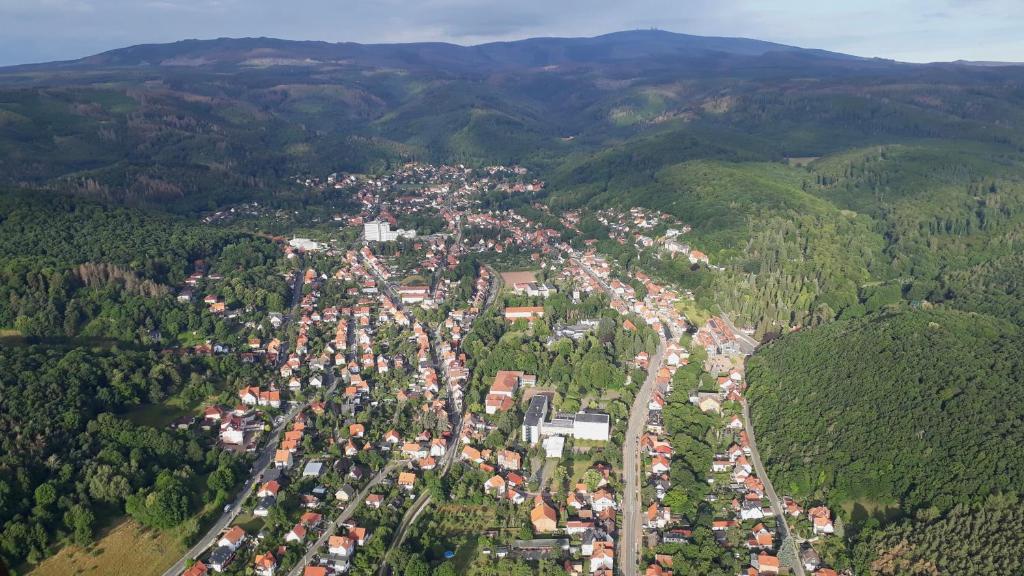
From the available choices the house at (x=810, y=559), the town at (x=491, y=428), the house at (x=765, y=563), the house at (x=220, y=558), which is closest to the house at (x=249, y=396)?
the town at (x=491, y=428)

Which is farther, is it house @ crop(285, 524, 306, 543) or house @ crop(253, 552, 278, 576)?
house @ crop(285, 524, 306, 543)

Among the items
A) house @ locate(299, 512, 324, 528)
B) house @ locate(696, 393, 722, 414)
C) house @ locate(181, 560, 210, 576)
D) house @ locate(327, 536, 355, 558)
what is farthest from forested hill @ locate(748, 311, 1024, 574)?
house @ locate(181, 560, 210, 576)

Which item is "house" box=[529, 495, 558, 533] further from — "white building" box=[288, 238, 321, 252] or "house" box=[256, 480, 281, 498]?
"white building" box=[288, 238, 321, 252]

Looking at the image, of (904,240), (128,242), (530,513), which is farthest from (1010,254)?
(128,242)

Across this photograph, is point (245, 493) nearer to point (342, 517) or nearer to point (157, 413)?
point (342, 517)

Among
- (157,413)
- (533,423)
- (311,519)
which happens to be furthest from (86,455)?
(533,423)

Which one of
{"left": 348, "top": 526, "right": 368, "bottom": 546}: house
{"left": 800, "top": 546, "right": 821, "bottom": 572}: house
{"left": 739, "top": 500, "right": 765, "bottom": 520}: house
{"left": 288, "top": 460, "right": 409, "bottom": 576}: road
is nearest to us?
{"left": 800, "top": 546, "right": 821, "bottom": 572}: house

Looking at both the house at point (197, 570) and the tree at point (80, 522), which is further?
the tree at point (80, 522)

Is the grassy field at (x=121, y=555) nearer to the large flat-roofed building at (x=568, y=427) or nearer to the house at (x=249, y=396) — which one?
the house at (x=249, y=396)
